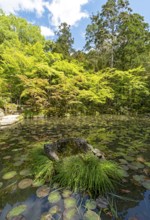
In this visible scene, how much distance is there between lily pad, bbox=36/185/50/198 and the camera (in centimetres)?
229

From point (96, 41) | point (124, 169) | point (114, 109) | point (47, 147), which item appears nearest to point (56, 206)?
point (47, 147)

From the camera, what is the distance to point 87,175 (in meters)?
2.47

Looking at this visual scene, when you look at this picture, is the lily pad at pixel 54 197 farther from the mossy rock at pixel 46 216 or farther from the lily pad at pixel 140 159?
the lily pad at pixel 140 159

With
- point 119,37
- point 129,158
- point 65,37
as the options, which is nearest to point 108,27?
point 119,37

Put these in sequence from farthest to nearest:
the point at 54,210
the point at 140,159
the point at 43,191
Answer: the point at 140,159
the point at 43,191
the point at 54,210

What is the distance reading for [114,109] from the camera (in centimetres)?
1441

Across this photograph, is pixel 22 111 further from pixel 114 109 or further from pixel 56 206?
pixel 56 206

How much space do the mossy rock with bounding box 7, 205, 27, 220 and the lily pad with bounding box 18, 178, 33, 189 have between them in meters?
0.44

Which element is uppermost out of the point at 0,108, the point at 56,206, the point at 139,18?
the point at 139,18

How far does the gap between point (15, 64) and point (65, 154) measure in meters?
10.3

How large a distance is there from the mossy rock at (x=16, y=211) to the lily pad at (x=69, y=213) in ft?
1.59

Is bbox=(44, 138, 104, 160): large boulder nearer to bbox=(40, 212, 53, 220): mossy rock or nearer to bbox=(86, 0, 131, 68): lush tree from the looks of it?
bbox=(40, 212, 53, 220): mossy rock

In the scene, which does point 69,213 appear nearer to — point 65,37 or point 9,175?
point 9,175

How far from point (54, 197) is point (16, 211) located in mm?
450
